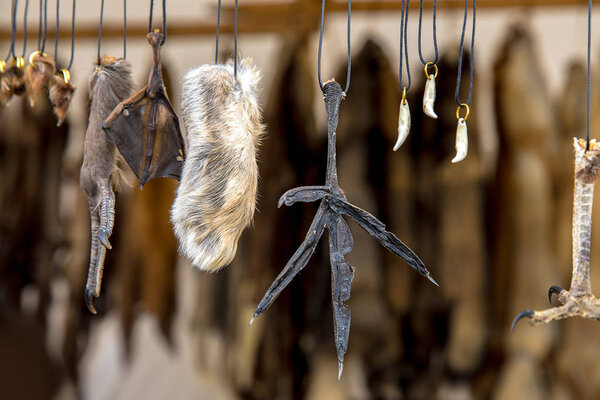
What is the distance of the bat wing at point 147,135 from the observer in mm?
1001

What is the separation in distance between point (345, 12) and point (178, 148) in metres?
0.91

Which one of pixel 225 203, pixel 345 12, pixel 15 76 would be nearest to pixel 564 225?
pixel 345 12

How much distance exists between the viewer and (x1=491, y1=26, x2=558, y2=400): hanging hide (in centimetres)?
155

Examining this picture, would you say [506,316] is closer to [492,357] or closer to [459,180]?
[492,357]

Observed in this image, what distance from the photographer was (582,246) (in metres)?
0.86

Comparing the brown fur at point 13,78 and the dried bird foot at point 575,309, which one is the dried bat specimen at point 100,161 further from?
the dried bird foot at point 575,309

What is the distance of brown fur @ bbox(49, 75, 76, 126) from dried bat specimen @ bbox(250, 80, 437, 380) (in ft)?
1.61

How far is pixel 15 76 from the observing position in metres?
1.17

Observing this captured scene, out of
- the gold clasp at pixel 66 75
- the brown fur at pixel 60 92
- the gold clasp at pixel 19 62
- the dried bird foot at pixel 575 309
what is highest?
the gold clasp at pixel 19 62

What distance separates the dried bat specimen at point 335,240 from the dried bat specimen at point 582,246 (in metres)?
0.18

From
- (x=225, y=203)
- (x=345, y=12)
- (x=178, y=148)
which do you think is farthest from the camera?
(x=345, y=12)

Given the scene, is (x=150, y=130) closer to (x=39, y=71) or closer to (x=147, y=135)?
(x=147, y=135)

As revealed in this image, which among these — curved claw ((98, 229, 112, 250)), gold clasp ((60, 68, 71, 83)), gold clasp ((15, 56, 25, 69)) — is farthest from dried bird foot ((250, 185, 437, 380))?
gold clasp ((15, 56, 25, 69))

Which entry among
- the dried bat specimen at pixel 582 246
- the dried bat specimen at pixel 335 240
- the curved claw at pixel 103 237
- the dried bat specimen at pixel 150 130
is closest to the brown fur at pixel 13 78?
the dried bat specimen at pixel 150 130
